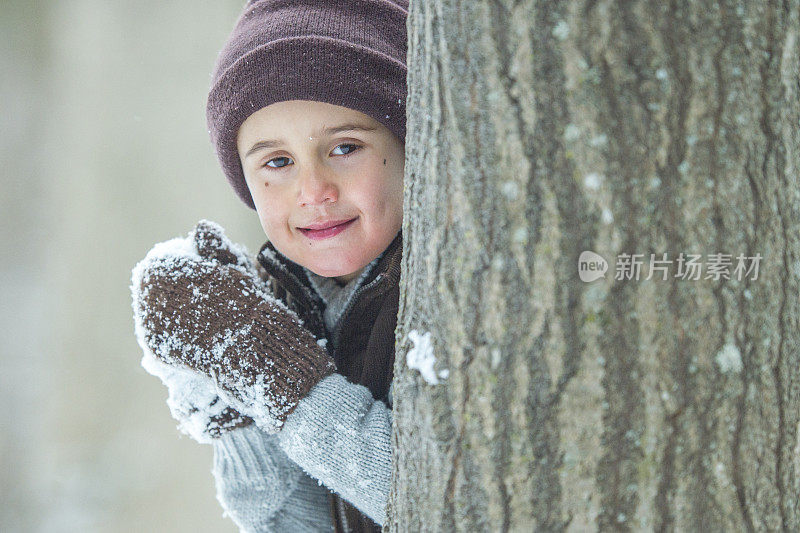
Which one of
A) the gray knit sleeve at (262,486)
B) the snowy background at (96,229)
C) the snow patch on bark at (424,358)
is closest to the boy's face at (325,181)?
the gray knit sleeve at (262,486)

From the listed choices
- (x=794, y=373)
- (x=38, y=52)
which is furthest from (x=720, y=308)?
(x=38, y=52)

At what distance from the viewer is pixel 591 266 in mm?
734

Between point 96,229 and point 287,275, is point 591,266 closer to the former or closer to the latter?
point 287,275

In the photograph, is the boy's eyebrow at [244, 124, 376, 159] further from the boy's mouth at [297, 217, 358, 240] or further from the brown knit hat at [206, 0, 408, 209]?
the boy's mouth at [297, 217, 358, 240]

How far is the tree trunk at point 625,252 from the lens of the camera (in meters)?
0.72

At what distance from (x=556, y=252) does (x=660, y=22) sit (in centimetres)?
26

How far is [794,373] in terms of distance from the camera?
78cm

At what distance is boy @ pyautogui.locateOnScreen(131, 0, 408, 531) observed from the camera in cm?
130

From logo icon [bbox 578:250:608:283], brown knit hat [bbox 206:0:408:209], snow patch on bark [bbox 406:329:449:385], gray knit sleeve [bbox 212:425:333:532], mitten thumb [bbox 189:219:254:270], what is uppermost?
brown knit hat [bbox 206:0:408:209]

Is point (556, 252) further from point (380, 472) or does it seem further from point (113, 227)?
point (113, 227)

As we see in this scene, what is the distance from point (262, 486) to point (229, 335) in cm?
41

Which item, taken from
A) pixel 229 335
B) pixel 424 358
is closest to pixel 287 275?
pixel 229 335

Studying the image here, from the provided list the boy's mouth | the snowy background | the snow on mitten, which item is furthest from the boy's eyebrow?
the snowy background

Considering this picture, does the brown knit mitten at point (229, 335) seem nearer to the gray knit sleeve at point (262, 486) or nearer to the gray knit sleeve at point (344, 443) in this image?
the gray knit sleeve at point (344, 443)
